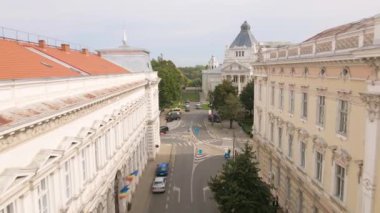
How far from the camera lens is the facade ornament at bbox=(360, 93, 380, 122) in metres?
11.5

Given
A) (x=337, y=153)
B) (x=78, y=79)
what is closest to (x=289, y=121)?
(x=337, y=153)

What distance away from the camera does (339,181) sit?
50.1 ft

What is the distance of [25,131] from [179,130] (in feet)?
154

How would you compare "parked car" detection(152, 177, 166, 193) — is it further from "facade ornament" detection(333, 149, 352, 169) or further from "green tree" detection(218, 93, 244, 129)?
Answer: "green tree" detection(218, 93, 244, 129)

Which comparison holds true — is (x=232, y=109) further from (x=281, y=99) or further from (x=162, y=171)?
(x=281, y=99)

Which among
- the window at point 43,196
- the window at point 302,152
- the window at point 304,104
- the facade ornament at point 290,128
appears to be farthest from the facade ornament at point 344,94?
the window at point 43,196

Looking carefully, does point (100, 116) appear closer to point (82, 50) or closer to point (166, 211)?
point (166, 211)

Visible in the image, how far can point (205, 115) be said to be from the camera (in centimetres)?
7394

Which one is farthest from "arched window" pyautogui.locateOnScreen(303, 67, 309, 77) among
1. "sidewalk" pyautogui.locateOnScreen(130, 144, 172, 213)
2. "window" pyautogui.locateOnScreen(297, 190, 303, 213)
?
"sidewalk" pyautogui.locateOnScreen(130, 144, 172, 213)

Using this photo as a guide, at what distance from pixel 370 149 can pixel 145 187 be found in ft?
70.2

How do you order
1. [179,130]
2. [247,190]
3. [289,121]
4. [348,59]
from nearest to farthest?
[348,59], [247,190], [289,121], [179,130]

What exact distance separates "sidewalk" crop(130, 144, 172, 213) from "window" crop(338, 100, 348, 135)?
50.8ft

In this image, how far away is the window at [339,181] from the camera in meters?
14.9

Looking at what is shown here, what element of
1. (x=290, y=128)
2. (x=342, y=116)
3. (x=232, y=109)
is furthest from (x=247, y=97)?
(x=342, y=116)
